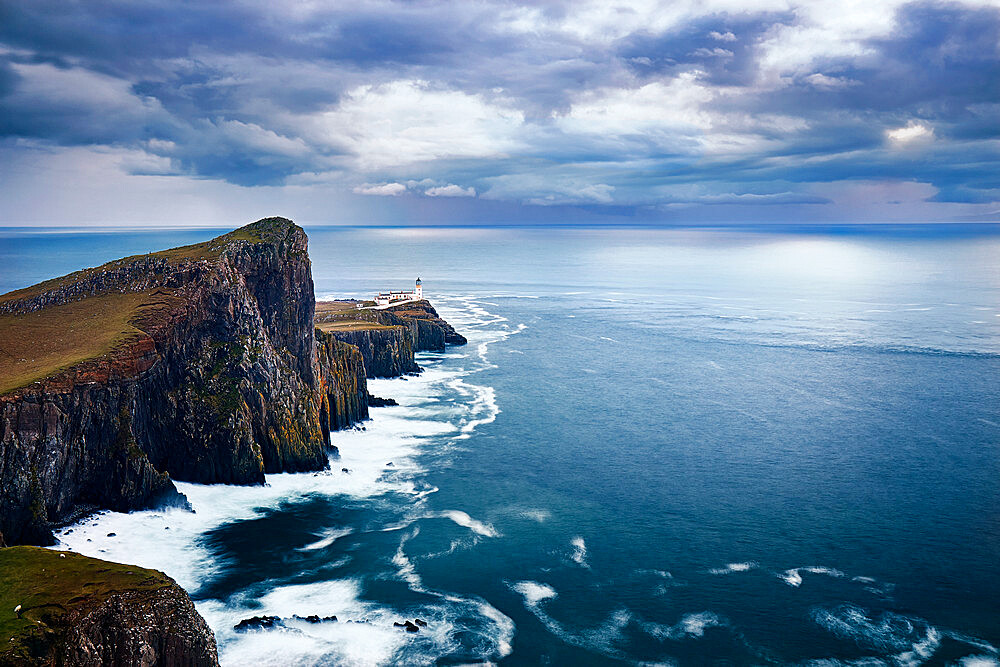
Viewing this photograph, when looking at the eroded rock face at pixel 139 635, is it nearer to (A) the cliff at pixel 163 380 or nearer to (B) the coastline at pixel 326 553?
(B) the coastline at pixel 326 553

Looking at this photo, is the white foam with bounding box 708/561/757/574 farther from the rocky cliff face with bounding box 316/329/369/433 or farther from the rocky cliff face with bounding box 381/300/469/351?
the rocky cliff face with bounding box 381/300/469/351

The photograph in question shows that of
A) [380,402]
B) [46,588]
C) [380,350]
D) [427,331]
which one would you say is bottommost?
[380,402]

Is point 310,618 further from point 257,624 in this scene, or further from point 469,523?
point 469,523

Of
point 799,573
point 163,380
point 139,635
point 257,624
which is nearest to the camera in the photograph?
point 139,635

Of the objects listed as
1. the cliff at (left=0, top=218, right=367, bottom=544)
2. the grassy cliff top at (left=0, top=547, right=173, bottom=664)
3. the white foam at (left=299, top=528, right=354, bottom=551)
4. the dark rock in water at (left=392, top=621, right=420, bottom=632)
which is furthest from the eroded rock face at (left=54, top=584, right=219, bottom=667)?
the white foam at (left=299, top=528, right=354, bottom=551)

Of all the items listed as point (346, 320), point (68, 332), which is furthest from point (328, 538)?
point (346, 320)

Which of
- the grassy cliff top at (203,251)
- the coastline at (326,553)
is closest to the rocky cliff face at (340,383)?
the coastline at (326,553)
